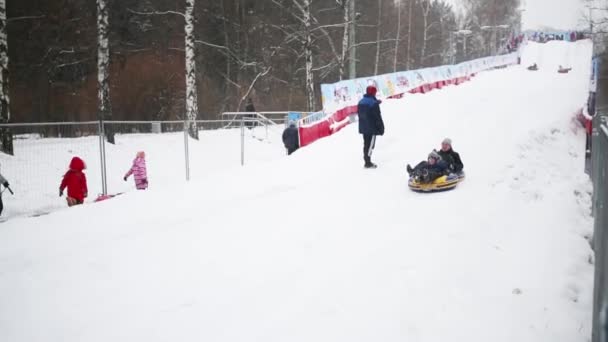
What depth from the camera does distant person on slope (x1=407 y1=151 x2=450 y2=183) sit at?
28.0ft

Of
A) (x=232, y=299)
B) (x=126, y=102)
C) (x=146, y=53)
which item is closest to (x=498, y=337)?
(x=232, y=299)

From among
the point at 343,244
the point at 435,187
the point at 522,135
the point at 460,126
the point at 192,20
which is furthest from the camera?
the point at 192,20

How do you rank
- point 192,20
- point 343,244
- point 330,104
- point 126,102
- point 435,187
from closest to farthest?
1. point 343,244
2. point 435,187
3. point 192,20
4. point 330,104
5. point 126,102

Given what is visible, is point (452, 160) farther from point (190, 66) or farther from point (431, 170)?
point (190, 66)

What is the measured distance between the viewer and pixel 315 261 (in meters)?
5.70

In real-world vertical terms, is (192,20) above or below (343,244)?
above

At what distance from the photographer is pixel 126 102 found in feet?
78.7

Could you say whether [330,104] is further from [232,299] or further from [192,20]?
[232,299]

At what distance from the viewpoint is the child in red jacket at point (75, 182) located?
30.2ft

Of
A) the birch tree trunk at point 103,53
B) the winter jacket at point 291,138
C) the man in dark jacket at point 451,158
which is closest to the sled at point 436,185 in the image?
the man in dark jacket at point 451,158

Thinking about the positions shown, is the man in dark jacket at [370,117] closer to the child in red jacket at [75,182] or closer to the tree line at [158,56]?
the child in red jacket at [75,182]

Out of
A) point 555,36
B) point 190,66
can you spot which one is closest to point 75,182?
point 190,66

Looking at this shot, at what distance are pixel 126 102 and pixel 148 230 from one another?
1878cm

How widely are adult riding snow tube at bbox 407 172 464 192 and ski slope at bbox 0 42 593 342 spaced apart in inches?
7.1
